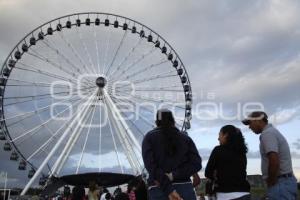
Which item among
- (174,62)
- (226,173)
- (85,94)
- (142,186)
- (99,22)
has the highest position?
(99,22)

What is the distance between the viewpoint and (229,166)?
613 cm

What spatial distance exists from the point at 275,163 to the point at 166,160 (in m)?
1.55

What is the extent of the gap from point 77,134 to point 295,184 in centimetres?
2660

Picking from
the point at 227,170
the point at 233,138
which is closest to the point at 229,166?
the point at 227,170

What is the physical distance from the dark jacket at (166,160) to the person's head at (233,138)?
0.73 metres

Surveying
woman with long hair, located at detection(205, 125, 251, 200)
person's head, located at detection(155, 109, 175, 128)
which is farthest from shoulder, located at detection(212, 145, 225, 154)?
person's head, located at detection(155, 109, 175, 128)

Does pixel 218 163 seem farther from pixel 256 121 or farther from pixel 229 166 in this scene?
pixel 256 121

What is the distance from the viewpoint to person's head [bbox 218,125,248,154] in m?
6.27

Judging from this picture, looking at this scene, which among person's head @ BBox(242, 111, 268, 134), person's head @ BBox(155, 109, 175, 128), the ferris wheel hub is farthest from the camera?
the ferris wheel hub

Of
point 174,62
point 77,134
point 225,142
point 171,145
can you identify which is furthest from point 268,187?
point 174,62

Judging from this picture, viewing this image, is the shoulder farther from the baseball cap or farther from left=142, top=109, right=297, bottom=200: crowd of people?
the baseball cap

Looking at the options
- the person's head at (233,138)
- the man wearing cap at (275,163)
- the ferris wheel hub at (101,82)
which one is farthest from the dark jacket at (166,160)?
the ferris wheel hub at (101,82)

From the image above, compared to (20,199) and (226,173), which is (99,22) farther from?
(226,173)

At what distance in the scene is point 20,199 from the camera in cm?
3556
